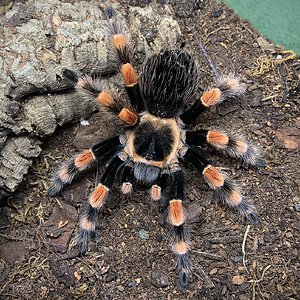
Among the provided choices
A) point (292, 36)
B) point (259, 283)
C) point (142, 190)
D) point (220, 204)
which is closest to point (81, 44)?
point (142, 190)

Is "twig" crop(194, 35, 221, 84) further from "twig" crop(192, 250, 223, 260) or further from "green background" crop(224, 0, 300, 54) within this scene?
"twig" crop(192, 250, 223, 260)

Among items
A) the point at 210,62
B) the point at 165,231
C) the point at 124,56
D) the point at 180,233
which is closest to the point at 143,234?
the point at 165,231

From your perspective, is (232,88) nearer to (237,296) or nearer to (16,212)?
(237,296)

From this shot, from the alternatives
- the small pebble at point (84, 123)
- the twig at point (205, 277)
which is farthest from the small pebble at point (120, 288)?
the small pebble at point (84, 123)

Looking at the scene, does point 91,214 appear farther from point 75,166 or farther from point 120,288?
point 120,288

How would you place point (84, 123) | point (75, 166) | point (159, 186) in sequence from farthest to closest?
1. point (84, 123)
2. point (75, 166)
3. point (159, 186)

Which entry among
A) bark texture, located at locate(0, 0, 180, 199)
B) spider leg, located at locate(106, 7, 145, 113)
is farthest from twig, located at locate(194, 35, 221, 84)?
spider leg, located at locate(106, 7, 145, 113)
